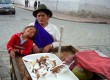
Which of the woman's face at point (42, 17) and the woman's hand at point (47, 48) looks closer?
the woman's hand at point (47, 48)

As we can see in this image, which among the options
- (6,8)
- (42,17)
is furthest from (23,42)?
(6,8)

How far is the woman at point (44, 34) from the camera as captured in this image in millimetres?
3537

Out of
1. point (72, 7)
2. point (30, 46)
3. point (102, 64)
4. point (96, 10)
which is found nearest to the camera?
point (102, 64)

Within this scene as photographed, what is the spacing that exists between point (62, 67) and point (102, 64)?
1.57ft

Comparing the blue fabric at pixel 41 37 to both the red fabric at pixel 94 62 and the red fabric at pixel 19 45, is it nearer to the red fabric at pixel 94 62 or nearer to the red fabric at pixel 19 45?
the red fabric at pixel 19 45

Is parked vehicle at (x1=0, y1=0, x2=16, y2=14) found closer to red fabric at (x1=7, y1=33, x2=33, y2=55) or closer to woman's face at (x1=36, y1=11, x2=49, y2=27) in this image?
woman's face at (x1=36, y1=11, x2=49, y2=27)

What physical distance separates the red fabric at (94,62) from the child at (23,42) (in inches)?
40.2

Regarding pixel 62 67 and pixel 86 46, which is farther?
pixel 86 46

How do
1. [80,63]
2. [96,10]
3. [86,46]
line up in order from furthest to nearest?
[96,10] < [86,46] < [80,63]

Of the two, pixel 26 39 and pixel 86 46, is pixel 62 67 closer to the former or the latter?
pixel 26 39

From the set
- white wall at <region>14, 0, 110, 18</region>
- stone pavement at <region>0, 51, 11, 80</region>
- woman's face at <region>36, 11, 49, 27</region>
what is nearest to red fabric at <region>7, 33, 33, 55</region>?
woman's face at <region>36, 11, 49, 27</region>

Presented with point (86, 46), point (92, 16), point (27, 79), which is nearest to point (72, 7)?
point (92, 16)

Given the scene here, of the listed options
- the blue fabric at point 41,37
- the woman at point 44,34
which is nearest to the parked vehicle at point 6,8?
the woman at point 44,34

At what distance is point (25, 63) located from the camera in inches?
110
